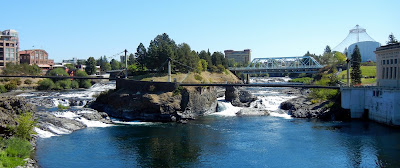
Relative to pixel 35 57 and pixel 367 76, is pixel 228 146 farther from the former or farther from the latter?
pixel 35 57

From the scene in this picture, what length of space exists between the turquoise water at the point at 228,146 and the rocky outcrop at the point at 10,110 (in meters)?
3.76

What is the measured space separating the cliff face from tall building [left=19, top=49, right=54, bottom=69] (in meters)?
87.2

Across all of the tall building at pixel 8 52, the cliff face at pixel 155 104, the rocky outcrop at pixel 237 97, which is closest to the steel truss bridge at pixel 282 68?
the rocky outcrop at pixel 237 97

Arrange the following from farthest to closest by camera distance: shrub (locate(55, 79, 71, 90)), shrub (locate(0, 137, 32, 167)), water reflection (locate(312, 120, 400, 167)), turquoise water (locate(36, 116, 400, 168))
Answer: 1. shrub (locate(55, 79, 71, 90))
2. water reflection (locate(312, 120, 400, 167))
3. turquoise water (locate(36, 116, 400, 168))
4. shrub (locate(0, 137, 32, 167))

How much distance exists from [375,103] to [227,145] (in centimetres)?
2588

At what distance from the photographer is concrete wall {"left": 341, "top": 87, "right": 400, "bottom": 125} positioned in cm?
4591

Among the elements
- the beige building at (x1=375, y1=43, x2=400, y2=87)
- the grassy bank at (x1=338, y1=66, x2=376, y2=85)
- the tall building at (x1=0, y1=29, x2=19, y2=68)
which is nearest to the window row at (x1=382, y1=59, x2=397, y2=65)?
the beige building at (x1=375, y1=43, x2=400, y2=87)

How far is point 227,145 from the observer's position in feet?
126

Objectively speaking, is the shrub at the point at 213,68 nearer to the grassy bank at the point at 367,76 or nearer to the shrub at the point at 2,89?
the grassy bank at the point at 367,76

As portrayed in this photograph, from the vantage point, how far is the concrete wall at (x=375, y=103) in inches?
1807

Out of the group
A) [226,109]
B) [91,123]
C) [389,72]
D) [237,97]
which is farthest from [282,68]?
[91,123]

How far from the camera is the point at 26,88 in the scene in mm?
96062

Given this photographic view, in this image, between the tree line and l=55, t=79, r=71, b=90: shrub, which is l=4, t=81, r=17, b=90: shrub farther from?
the tree line

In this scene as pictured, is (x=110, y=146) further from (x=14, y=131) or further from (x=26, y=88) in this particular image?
(x=26, y=88)
